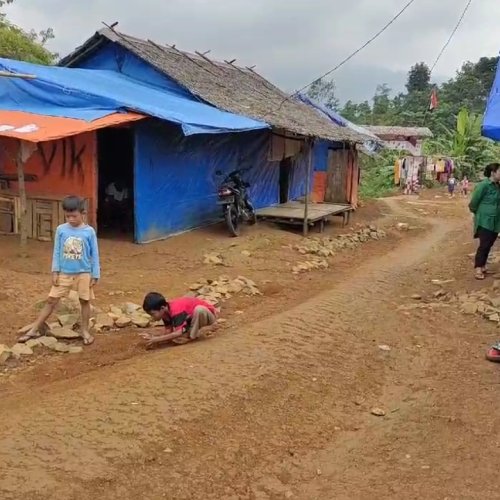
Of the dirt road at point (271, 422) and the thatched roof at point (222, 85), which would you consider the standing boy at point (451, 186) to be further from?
the dirt road at point (271, 422)

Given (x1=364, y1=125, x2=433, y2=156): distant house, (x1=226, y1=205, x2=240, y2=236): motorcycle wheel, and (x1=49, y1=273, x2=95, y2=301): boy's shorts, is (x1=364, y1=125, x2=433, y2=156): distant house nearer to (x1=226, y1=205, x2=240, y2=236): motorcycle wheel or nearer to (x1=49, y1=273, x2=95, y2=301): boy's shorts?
(x1=226, y1=205, x2=240, y2=236): motorcycle wheel

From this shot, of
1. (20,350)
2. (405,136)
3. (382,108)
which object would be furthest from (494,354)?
(382,108)

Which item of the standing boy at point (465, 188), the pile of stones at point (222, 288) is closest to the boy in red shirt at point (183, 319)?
the pile of stones at point (222, 288)

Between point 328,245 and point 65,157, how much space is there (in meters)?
5.17

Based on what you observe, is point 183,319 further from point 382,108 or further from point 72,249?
point 382,108

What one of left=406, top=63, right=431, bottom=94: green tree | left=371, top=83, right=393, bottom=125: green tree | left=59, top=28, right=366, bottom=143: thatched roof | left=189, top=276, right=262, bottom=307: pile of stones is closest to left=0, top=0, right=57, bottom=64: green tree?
left=59, top=28, right=366, bottom=143: thatched roof

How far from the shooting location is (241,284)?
318 inches

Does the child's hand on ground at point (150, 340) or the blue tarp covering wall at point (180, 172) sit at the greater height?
the blue tarp covering wall at point (180, 172)

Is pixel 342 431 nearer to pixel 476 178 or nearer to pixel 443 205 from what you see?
pixel 443 205

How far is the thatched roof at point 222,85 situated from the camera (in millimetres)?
12561

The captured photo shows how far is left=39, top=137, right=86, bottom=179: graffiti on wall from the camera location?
9664 millimetres

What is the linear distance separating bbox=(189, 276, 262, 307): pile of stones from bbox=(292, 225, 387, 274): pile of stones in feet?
4.88

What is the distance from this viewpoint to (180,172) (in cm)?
1102

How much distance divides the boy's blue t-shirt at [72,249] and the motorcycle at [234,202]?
230 inches
